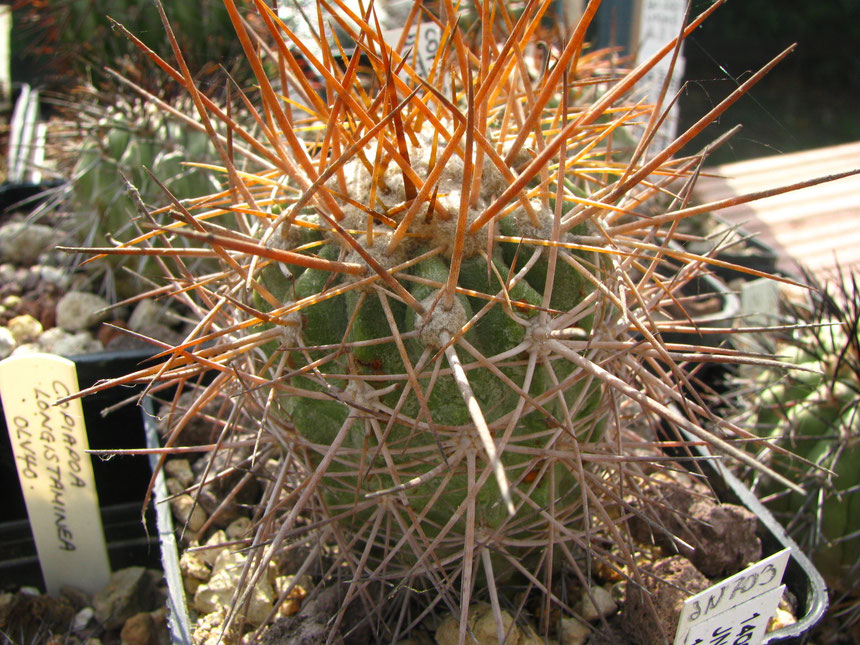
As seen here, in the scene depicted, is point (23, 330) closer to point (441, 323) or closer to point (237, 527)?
point (237, 527)

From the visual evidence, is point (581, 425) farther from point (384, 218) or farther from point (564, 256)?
point (384, 218)

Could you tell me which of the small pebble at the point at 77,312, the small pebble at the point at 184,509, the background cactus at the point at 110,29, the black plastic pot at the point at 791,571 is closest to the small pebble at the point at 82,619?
the small pebble at the point at 184,509

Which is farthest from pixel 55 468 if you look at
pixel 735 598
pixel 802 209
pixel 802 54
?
pixel 802 54

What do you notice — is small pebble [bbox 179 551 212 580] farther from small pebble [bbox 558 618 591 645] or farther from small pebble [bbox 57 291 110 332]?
small pebble [bbox 57 291 110 332]

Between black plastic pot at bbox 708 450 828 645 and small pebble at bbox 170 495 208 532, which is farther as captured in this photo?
small pebble at bbox 170 495 208 532

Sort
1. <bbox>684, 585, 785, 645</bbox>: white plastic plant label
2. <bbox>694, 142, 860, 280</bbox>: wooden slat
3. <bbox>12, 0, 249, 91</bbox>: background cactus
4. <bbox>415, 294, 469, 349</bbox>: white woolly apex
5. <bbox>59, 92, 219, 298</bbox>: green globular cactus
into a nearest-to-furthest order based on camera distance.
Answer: <bbox>415, 294, 469, 349</bbox>: white woolly apex
<bbox>684, 585, 785, 645</bbox>: white plastic plant label
<bbox>59, 92, 219, 298</bbox>: green globular cactus
<bbox>12, 0, 249, 91</bbox>: background cactus
<bbox>694, 142, 860, 280</bbox>: wooden slat

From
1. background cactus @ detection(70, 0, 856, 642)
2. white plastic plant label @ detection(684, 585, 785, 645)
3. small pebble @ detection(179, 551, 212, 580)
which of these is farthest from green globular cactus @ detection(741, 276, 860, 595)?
small pebble @ detection(179, 551, 212, 580)

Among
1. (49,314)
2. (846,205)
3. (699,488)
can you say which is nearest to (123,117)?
(49,314)
